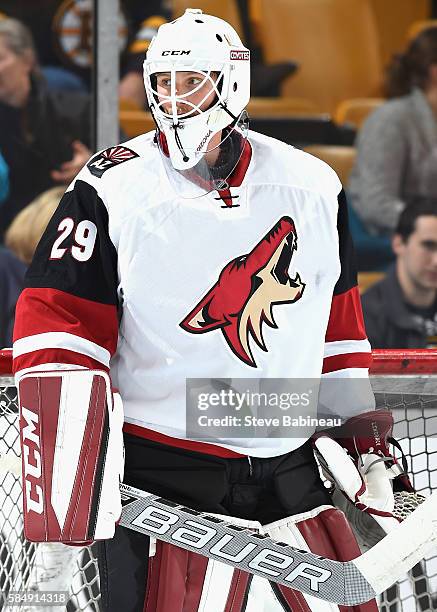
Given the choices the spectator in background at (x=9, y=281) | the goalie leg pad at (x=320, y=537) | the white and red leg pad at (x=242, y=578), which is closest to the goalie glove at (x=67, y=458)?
the white and red leg pad at (x=242, y=578)

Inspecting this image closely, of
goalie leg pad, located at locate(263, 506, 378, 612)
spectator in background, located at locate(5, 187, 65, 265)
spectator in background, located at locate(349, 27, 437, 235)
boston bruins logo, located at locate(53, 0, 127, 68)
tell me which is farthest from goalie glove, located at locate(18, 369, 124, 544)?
spectator in background, located at locate(349, 27, 437, 235)

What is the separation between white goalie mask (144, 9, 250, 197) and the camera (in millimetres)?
1542

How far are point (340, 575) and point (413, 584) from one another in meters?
0.32

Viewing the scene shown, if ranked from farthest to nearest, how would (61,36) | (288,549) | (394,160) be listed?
(394,160)
(61,36)
(288,549)

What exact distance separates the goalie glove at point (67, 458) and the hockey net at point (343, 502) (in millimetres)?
141

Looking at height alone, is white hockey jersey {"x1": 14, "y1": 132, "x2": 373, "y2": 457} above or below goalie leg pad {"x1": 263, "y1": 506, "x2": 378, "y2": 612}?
above

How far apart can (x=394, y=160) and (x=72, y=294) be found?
82.6 inches

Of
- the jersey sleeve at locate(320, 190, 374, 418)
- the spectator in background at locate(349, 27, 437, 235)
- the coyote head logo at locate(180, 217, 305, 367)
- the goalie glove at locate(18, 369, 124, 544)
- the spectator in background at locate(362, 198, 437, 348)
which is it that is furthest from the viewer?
the spectator in background at locate(349, 27, 437, 235)

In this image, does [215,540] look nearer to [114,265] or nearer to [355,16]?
[114,265]

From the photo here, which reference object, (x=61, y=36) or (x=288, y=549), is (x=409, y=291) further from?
(x=288, y=549)

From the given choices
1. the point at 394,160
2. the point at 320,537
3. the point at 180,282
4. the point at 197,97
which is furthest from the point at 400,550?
the point at 394,160

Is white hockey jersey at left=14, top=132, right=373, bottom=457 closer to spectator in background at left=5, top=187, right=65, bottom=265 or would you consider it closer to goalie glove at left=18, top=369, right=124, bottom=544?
goalie glove at left=18, top=369, right=124, bottom=544

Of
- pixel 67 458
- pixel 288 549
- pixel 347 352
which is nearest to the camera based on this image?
pixel 67 458

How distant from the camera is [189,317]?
5.03 ft
